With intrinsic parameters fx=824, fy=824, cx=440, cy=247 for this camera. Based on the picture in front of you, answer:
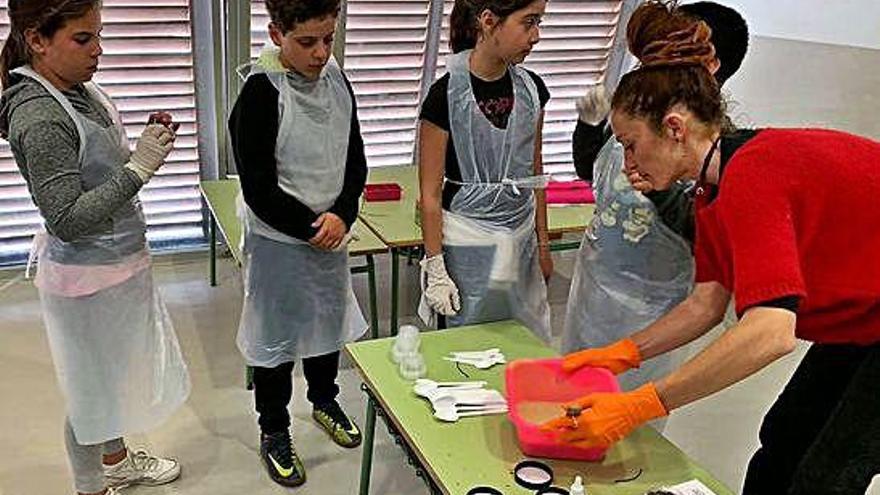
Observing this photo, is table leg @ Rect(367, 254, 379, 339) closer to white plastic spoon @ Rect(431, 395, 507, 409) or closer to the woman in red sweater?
white plastic spoon @ Rect(431, 395, 507, 409)

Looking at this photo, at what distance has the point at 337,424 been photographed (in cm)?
247

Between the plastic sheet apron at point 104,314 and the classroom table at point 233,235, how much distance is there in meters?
0.52

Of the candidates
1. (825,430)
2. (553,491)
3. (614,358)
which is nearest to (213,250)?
(614,358)

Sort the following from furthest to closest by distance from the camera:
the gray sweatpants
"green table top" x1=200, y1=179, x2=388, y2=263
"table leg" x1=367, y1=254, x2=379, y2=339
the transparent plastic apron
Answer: "table leg" x1=367, y1=254, x2=379, y2=339 → "green table top" x1=200, y1=179, x2=388, y2=263 → the transparent plastic apron → the gray sweatpants

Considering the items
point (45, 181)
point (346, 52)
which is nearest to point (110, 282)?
point (45, 181)

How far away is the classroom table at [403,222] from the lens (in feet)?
8.99

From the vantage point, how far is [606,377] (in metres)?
1.52

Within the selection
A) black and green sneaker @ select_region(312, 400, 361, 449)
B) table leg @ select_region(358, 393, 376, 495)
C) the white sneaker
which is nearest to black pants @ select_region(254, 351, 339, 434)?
black and green sneaker @ select_region(312, 400, 361, 449)

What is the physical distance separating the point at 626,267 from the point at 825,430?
555mm

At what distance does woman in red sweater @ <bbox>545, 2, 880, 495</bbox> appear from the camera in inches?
45.5

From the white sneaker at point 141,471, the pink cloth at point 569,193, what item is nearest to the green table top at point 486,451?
the white sneaker at point 141,471

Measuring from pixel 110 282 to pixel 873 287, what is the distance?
1.50m

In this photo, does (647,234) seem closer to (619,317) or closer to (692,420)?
(619,317)

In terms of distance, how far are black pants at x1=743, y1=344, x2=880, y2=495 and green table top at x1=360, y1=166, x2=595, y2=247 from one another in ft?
4.37
